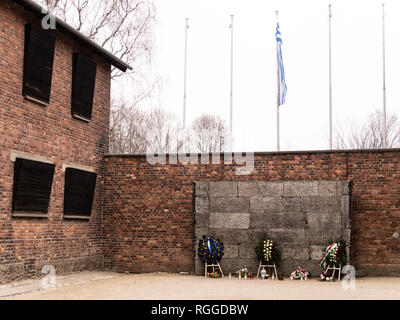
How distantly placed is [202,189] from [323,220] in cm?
324

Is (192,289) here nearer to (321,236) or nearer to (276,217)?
(276,217)

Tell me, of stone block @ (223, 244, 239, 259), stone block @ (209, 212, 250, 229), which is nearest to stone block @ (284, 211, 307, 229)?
stone block @ (209, 212, 250, 229)

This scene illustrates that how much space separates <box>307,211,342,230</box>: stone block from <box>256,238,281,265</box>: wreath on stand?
1074mm

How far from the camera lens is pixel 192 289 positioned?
1122cm

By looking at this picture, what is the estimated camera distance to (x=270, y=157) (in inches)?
575

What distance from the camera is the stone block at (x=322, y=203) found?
13.7m

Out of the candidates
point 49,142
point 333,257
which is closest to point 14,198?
point 49,142

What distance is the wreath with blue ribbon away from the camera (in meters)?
13.8

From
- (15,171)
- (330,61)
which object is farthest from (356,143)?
(15,171)

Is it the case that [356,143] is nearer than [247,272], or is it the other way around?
[247,272]

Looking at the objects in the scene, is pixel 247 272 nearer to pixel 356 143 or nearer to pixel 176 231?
pixel 176 231

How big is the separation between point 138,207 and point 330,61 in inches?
327

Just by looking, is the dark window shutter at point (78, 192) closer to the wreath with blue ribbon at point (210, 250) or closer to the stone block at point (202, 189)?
the stone block at point (202, 189)

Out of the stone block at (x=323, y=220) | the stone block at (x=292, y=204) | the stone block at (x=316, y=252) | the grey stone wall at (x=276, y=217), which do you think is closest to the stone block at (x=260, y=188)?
the grey stone wall at (x=276, y=217)
